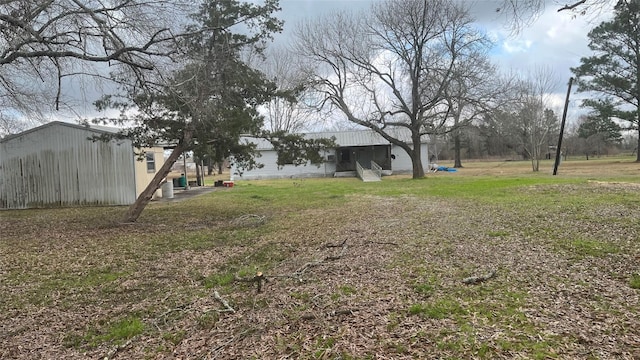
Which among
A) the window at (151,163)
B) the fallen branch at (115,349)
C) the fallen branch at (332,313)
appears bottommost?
the fallen branch at (115,349)

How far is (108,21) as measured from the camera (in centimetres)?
796

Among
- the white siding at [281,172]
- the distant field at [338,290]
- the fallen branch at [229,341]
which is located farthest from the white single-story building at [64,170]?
the white siding at [281,172]

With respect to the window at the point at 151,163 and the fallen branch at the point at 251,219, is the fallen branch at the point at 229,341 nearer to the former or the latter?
the fallen branch at the point at 251,219

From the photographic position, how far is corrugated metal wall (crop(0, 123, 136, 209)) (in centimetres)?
1638

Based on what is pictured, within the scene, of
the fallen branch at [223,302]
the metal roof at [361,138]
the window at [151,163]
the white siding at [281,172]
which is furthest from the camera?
the white siding at [281,172]

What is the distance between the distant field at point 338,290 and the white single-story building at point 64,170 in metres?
7.01

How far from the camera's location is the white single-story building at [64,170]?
53.7 ft

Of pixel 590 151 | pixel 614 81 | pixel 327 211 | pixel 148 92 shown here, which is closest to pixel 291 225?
pixel 327 211

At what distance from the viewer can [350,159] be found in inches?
1414

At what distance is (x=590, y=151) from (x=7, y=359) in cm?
7177

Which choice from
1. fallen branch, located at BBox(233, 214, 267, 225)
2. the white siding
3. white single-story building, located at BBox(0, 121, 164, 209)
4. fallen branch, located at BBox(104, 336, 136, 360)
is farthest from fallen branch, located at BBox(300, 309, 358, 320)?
the white siding

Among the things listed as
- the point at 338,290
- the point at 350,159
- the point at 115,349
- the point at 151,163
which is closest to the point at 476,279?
the point at 338,290

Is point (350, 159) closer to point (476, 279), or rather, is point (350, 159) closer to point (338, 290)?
point (476, 279)

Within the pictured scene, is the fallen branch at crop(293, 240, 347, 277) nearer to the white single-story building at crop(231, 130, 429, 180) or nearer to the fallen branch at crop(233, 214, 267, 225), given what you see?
the fallen branch at crop(233, 214, 267, 225)
